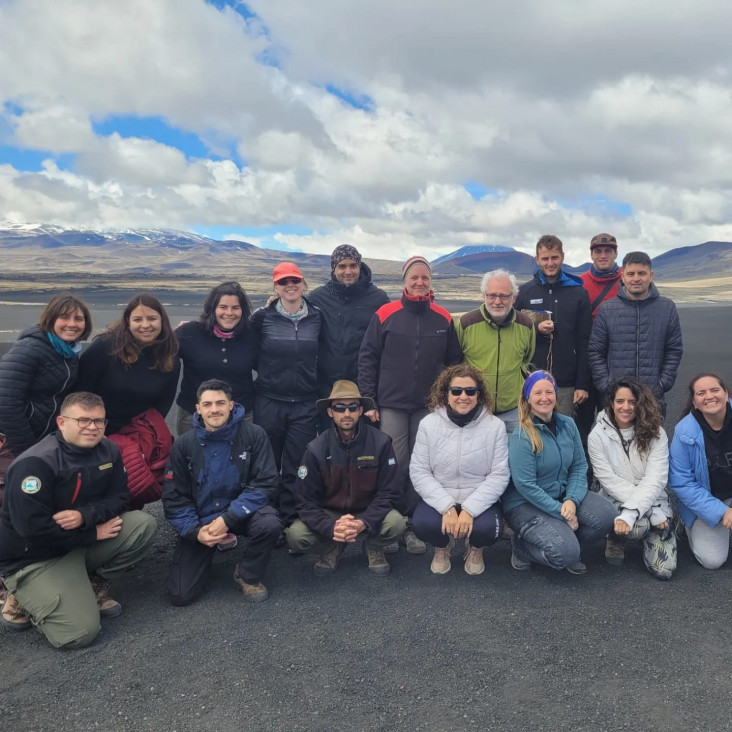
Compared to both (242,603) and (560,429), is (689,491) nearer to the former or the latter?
(560,429)

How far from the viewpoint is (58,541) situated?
12.0ft

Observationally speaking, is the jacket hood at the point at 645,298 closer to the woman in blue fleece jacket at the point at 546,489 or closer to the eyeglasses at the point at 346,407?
the woman in blue fleece jacket at the point at 546,489

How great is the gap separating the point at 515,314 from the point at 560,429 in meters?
1.09

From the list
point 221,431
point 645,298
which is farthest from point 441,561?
point 645,298

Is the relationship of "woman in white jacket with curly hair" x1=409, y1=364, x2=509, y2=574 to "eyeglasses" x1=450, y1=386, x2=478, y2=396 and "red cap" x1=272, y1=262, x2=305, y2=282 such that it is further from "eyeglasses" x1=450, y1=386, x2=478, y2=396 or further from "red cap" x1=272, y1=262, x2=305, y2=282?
"red cap" x1=272, y1=262, x2=305, y2=282

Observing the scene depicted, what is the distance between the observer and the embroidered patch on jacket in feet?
11.6

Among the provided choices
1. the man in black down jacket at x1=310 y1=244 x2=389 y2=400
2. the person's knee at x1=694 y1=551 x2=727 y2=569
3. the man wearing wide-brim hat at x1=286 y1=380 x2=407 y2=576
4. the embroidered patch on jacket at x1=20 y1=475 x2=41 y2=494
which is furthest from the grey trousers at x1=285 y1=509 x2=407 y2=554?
the person's knee at x1=694 y1=551 x2=727 y2=569

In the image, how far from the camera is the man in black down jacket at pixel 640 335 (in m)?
5.27

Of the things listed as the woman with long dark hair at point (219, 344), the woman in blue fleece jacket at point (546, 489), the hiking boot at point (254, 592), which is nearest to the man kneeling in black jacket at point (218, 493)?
the hiking boot at point (254, 592)

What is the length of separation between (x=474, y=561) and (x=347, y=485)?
115 cm

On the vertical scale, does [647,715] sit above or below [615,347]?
below

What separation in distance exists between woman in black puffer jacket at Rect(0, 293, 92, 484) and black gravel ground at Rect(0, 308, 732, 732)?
1.31m

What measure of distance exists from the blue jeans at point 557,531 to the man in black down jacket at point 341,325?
2008 mm

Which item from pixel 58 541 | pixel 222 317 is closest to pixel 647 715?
pixel 58 541
